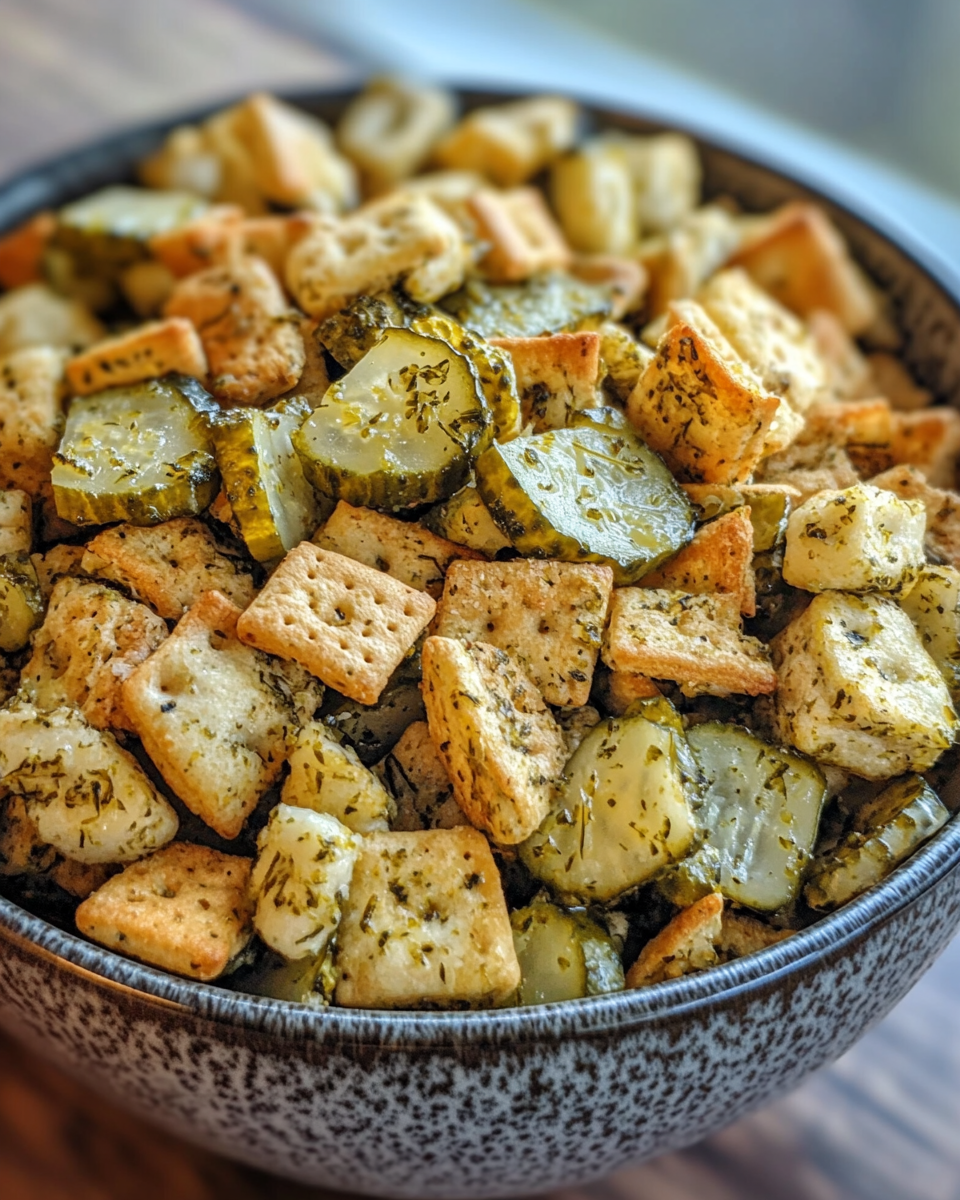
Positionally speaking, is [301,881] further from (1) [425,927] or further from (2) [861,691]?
(2) [861,691]

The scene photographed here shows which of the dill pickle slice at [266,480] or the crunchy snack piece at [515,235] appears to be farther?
the crunchy snack piece at [515,235]

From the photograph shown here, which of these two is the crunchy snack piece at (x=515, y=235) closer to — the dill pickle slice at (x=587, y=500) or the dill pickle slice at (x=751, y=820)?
the dill pickle slice at (x=587, y=500)

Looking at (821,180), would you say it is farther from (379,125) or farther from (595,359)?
(595,359)

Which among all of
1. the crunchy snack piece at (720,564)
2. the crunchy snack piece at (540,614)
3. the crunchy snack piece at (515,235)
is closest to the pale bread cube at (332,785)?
the crunchy snack piece at (540,614)

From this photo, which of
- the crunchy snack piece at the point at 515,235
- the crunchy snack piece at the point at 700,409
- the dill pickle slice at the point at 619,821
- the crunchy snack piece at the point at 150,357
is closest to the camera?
the dill pickle slice at the point at 619,821

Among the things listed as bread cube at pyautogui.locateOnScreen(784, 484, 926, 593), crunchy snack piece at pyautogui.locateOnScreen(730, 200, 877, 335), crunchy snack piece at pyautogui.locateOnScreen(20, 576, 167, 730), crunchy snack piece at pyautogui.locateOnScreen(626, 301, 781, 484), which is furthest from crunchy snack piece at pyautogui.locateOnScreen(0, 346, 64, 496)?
crunchy snack piece at pyautogui.locateOnScreen(730, 200, 877, 335)

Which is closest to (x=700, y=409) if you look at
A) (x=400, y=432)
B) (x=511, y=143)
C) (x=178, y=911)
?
(x=400, y=432)

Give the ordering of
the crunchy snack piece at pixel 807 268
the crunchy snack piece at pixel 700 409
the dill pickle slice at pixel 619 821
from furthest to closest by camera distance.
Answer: the crunchy snack piece at pixel 807 268, the crunchy snack piece at pixel 700 409, the dill pickle slice at pixel 619 821

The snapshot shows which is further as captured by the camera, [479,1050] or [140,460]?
[140,460]
